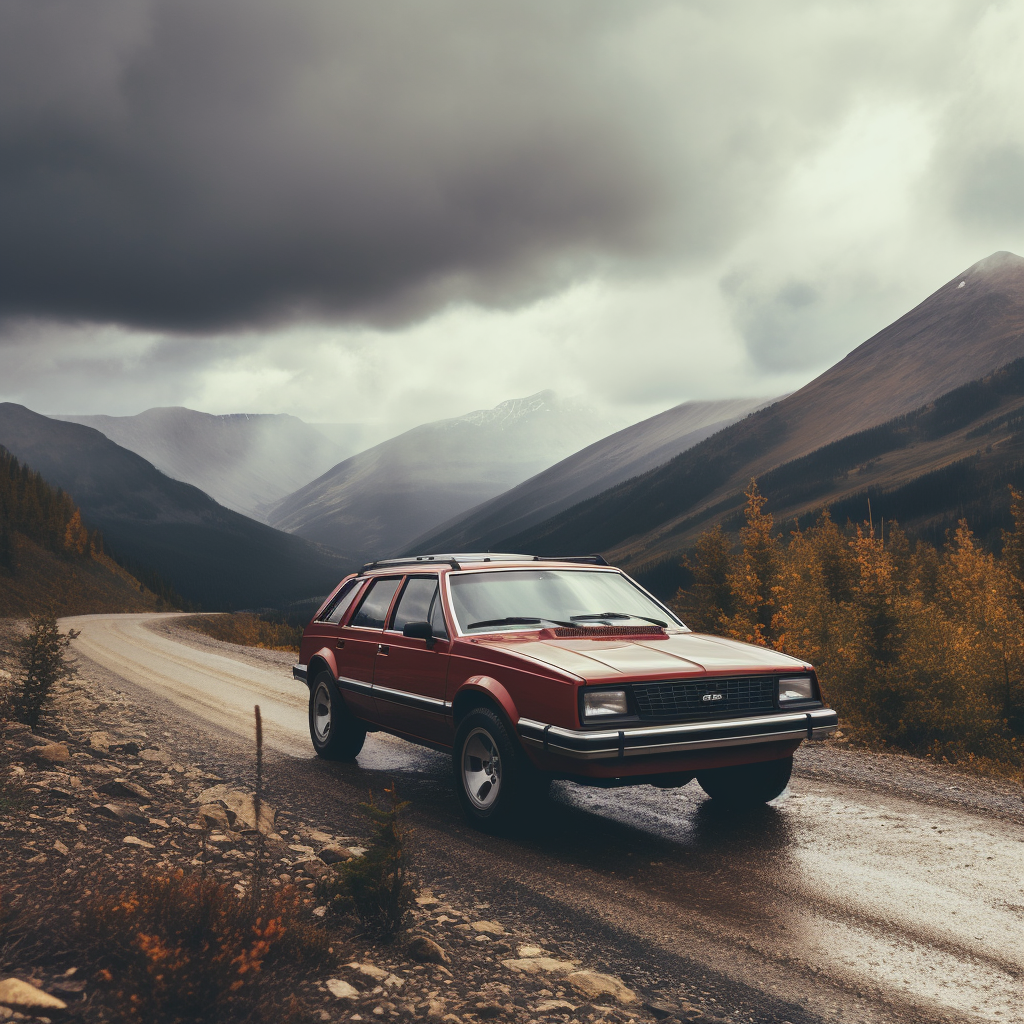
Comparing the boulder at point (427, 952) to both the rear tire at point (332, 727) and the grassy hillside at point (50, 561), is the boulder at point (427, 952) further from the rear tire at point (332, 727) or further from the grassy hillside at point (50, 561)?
the grassy hillside at point (50, 561)

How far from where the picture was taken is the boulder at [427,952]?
351cm

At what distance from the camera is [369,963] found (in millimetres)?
3398

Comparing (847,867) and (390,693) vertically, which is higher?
(390,693)

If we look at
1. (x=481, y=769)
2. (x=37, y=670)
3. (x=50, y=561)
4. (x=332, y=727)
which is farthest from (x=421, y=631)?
(x=50, y=561)

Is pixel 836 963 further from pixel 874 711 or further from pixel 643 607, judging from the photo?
pixel 874 711

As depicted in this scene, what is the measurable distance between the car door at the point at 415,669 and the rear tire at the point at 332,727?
90cm

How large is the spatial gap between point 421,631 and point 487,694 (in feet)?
3.24

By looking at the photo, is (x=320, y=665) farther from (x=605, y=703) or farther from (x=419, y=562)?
(x=605, y=703)

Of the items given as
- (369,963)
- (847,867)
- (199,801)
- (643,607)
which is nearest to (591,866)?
(847,867)

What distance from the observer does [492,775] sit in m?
5.51

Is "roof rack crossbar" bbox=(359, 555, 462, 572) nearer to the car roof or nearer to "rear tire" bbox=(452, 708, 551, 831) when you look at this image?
the car roof

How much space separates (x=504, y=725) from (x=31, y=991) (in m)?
3.09

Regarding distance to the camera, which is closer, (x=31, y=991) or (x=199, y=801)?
(x=31, y=991)

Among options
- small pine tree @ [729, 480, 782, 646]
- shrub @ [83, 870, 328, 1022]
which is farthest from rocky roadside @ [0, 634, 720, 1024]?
small pine tree @ [729, 480, 782, 646]
